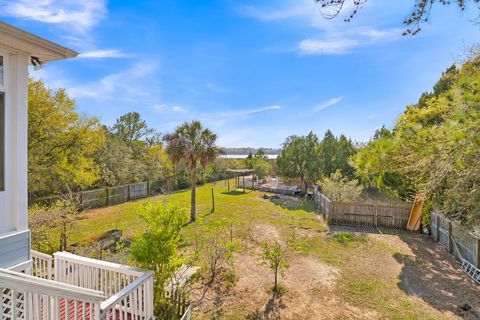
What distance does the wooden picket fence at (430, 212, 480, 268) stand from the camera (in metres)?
7.01

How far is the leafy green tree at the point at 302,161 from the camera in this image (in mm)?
20891

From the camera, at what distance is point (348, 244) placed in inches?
361

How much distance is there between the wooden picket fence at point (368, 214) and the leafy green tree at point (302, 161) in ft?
28.7

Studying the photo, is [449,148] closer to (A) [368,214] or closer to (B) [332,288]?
(B) [332,288]

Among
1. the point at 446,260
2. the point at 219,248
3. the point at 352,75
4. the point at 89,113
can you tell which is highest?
the point at 352,75

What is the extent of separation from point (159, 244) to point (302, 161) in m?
19.0

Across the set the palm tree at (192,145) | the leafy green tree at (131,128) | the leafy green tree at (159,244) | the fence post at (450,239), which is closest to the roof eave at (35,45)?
the leafy green tree at (159,244)

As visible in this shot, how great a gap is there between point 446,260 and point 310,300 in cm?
586

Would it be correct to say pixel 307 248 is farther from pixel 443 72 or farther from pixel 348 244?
pixel 443 72

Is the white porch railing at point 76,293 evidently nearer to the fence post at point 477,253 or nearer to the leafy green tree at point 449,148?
the leafy green tree at point 449,148

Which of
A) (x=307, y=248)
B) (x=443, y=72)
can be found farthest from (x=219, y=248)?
(x=443, y=72)

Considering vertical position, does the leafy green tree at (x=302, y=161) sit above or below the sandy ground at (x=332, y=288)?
above

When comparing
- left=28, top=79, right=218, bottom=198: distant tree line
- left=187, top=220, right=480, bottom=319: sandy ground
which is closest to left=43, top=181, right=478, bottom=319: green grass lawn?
left=187, top=220, right=480, bottom=319: sandy ground

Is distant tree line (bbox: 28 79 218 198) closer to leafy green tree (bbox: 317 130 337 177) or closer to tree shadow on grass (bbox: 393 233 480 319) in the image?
tree shadow on grass (bbox: 393 233 480 319)
